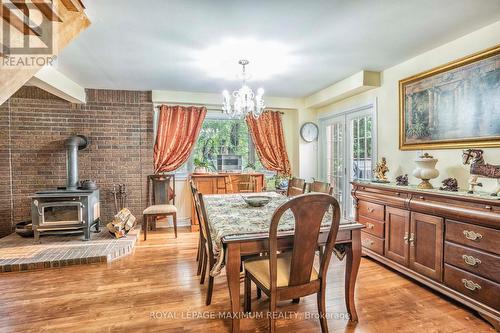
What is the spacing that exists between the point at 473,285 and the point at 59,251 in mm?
4183

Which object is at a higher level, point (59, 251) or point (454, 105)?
point (454, 105)

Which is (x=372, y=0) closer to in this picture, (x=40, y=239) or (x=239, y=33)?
(x=239, y=33)

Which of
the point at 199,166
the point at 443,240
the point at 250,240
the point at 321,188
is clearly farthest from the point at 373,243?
the point at 199,166

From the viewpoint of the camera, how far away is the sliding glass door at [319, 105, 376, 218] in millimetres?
4066

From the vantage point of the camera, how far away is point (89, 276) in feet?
9.35

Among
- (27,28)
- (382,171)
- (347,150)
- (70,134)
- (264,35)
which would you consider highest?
(264,35)

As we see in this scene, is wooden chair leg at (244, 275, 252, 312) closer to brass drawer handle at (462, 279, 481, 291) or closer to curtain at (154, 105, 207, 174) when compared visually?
brass drawer handle at (462, 279, 481, 291)

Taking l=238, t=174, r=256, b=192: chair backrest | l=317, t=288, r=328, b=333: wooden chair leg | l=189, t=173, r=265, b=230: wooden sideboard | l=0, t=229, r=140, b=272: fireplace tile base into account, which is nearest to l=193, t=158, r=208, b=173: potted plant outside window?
l=189, t=173, r=265, b=230: wooden sideboard

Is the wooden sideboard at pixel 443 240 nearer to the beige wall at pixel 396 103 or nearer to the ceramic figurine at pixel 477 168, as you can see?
the ceramic figurine at pixel 477 168

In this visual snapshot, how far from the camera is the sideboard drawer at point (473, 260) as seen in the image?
78.0 inches

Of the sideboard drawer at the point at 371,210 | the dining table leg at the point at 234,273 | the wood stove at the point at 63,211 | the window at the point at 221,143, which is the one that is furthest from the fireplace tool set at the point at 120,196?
the sideboard drawer at the point at 371,210

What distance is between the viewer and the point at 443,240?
92.0 inches

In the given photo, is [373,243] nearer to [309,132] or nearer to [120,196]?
[309,132]

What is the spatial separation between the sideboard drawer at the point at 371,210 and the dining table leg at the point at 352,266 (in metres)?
→ 1.17
